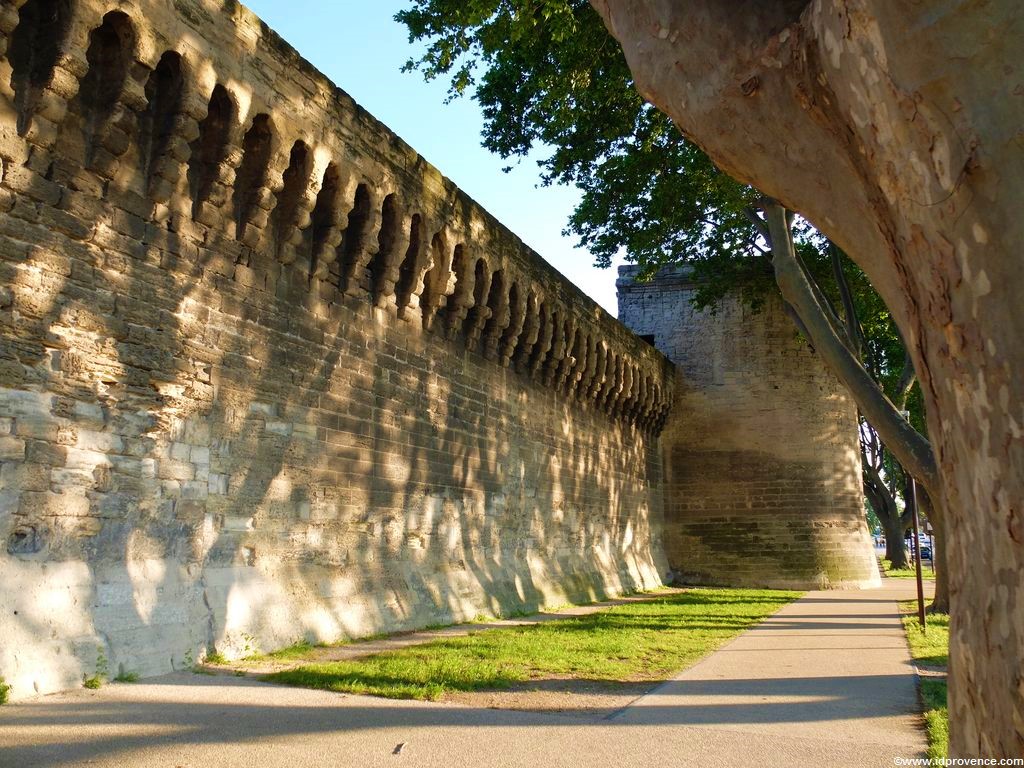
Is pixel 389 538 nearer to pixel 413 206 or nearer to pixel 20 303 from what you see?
pixel 413 206

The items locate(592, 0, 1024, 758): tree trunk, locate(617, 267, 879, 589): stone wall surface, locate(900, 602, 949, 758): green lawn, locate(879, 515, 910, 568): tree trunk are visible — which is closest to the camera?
locate(592, 0, 1024, 758): tree trunk

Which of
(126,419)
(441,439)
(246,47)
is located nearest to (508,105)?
(441,439)

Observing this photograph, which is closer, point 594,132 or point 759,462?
point 594,132

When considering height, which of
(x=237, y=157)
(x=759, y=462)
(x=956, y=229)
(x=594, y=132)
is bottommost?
(x=956, y=229)

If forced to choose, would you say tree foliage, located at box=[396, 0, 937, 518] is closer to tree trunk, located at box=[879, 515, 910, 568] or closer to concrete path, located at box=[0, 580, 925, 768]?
concrete path, located at box=[0, 580, 925, 768]

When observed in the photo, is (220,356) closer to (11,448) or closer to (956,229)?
(11,448)

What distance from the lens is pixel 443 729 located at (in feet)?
14.5

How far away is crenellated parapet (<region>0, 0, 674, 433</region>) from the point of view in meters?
5.68

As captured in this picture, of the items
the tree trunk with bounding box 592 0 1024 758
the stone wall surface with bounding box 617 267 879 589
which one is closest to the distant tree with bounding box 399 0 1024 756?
the tree trunk with bounding box 592 0 1024 758

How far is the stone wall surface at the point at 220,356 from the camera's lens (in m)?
5.46

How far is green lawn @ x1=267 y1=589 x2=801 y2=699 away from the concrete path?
37 centimetres

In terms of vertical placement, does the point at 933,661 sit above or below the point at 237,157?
below

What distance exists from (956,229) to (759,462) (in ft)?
58.6

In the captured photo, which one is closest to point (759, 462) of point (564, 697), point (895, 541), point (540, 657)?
point (895, 541)
